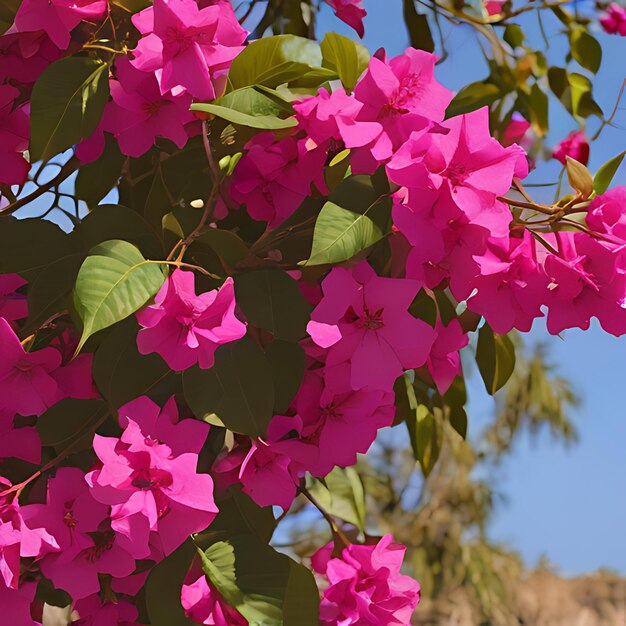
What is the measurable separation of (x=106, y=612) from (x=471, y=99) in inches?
22.5

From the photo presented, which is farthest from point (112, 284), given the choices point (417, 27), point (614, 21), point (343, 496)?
point (614, 21)

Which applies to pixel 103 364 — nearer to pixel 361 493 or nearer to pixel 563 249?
pixel 563 249

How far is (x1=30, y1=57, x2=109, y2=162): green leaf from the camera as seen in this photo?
0.65m

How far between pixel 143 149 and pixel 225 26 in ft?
0.36

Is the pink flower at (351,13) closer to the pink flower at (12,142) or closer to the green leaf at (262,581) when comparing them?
the pink flower at (12,142)

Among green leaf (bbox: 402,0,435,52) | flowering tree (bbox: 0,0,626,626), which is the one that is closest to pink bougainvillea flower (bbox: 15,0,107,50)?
flowering tree (bbox: 0,0,626,626)

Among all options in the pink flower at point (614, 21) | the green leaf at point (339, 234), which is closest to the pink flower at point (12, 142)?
the green leaf at point (339, 234)

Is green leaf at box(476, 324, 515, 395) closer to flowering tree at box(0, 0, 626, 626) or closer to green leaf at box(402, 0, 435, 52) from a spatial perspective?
flowering tree at box(0, 0, 626, 626)

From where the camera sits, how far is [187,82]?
0.62 m

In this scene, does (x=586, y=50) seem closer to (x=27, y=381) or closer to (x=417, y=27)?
(x=417, y=27)

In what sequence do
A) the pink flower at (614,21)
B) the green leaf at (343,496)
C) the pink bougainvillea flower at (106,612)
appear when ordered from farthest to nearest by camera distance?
the pink flower at (614,21) < the green leaf at (343,496) < the pink bougainvillea flower at (106,612)

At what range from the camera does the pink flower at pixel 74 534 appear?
0.63 m

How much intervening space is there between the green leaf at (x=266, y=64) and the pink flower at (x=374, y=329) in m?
0.16

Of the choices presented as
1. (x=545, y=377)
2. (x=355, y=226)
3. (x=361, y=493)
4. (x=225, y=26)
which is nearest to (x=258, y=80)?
(x=225, y=26)
